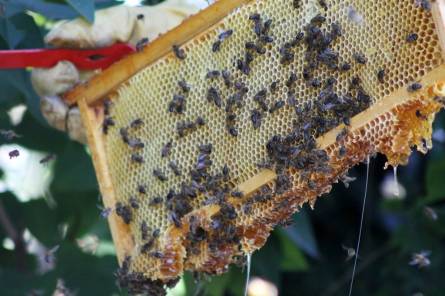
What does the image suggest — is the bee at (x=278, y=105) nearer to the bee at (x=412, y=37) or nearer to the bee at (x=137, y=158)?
the bee at (x=412, y=37)

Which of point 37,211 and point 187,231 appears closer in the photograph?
point 187,231

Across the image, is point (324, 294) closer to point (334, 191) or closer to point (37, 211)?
point (334, 191)

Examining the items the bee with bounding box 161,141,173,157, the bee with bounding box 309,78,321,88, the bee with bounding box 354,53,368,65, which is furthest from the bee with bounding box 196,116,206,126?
the bee with bounding box 354,53,368,65

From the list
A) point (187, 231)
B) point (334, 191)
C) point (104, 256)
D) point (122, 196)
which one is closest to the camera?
point (187, 231)

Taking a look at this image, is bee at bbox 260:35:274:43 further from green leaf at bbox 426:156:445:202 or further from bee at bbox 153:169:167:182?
green leaf at bbox 426:156:445:202

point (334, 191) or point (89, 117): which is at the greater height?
point (334, 191)

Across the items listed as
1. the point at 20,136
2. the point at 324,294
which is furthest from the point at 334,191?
the point at 20,136
